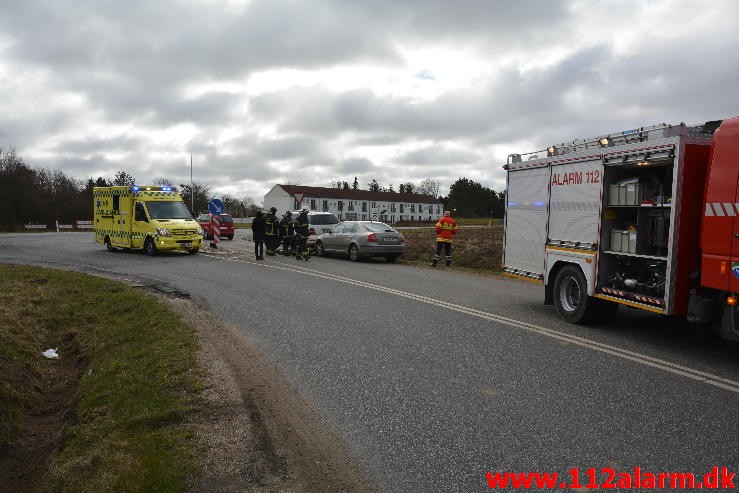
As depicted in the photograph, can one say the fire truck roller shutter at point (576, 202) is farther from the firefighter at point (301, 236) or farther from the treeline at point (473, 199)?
the treeline at point (473, 199)

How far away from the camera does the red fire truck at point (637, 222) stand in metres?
5.86

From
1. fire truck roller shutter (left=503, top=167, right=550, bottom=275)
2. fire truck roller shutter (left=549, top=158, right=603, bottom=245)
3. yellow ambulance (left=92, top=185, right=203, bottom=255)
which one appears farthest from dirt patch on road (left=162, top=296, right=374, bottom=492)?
yellow ambulance (left=92, top=185, right=203, bottom=255)

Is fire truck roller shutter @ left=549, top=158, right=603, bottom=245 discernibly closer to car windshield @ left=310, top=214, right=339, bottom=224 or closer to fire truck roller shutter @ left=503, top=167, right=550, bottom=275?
fire truck roller shutter @ left=503, top=167, right=550, bottom=275

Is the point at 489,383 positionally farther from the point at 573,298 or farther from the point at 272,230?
the point at 272,230

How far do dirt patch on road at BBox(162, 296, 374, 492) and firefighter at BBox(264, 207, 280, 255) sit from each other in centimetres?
1335

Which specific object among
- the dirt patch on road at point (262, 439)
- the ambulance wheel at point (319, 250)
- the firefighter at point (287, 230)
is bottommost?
the dirt patch on road at point (262, 439)

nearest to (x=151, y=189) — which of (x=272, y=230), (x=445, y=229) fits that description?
(x=272, y=230)

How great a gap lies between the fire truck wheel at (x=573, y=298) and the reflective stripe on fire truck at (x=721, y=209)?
224 cm

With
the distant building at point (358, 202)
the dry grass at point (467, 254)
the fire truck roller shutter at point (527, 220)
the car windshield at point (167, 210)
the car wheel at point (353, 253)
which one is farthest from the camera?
the distant building at point (358, 202)

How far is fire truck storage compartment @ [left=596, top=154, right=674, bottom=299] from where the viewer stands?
668 centimetres

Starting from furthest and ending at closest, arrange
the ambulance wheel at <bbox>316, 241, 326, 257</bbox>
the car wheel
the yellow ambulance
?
1. the ambulance wheel at <bbox>316, 241, 326, 257</bbox>
2. the yellow ambulance
3. the car wheel

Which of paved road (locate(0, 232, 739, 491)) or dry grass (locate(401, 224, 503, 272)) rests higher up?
dry grass (locate(401, 224, 503, 272))

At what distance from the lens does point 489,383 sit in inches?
205

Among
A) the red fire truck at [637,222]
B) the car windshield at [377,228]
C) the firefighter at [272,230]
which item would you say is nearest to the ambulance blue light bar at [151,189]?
the firefighter at [272,230]
